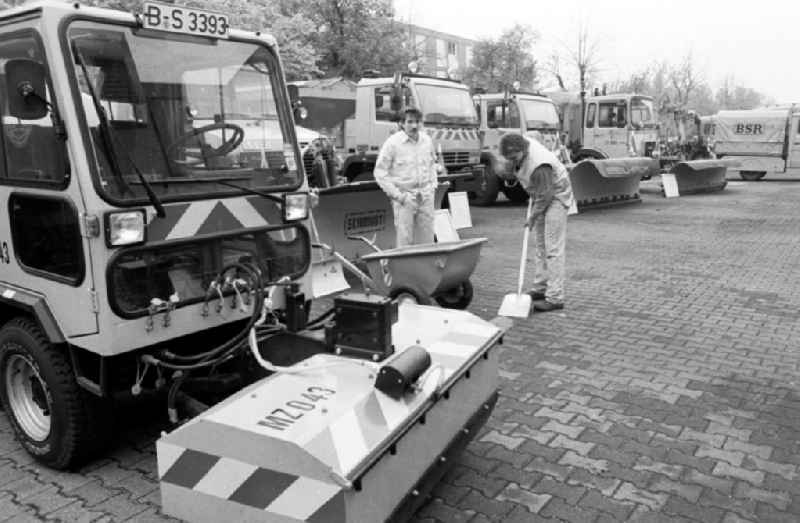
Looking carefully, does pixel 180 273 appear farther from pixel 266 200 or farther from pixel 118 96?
pixel 118 96

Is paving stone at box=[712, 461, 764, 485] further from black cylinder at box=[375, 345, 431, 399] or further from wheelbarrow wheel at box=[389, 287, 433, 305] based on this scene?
wheelbarrow wheel at box=[389, 287, 433, 305]

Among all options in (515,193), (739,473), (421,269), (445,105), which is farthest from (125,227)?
(515,193)

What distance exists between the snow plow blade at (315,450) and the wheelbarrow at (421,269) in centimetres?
235

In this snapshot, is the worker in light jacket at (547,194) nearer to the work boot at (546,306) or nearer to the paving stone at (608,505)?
the work boot at (546,306)

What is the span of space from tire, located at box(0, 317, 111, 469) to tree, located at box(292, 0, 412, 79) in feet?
95.2

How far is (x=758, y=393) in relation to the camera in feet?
14.1

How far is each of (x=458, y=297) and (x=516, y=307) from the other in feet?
1.69

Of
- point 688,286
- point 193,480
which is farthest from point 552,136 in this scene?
point 193,480

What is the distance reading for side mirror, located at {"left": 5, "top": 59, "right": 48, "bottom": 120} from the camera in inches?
113

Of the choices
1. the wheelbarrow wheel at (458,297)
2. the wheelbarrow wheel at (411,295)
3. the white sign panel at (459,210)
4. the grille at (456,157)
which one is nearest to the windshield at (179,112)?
the wheelbarrow wheel at (411,295)

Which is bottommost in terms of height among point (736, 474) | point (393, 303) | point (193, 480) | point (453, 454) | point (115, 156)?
point (736, 474)

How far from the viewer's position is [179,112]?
3.28m

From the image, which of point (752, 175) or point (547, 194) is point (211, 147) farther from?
point (752, 175)

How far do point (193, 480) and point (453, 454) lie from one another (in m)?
1.12
